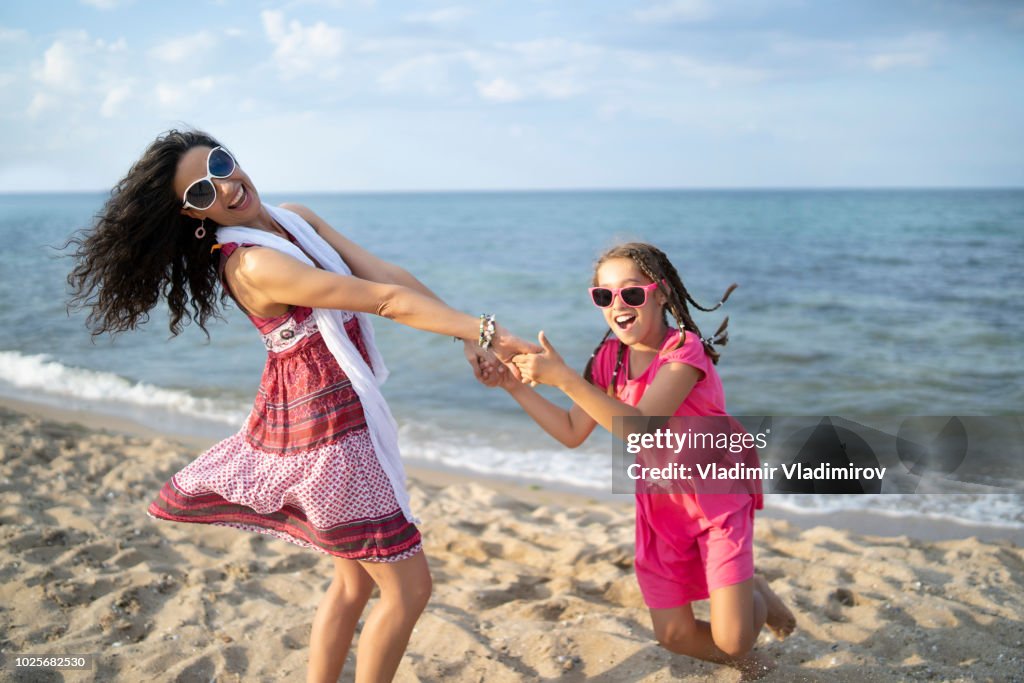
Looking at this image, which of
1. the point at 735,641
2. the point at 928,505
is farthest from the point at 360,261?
the point at 928,505

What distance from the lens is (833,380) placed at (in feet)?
31.4

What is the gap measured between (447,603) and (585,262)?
19025 millimetres

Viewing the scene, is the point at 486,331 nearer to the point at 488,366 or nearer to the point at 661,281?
the point at 488,366

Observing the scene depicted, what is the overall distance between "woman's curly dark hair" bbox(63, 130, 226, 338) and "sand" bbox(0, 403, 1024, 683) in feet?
4.86

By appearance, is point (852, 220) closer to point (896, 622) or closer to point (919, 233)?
point (919, 233)

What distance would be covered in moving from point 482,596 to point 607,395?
1699 millimetres

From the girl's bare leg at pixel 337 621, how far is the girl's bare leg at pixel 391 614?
0.58ft

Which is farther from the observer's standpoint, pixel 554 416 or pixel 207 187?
pixel 554 416

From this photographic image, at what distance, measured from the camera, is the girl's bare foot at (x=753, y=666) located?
3.17 m

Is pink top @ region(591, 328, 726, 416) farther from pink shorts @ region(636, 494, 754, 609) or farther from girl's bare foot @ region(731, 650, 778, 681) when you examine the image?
girl's bare foot @ region(731, 650, 778, 681)

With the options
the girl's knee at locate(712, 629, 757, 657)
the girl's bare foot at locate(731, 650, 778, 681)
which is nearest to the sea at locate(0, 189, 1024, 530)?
the girl's knee at locate(712, 629, 757, 657)

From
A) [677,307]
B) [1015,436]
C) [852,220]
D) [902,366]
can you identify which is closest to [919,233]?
[852,220]

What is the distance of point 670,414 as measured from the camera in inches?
118

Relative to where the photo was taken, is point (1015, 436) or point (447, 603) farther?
point (1015, 436)
